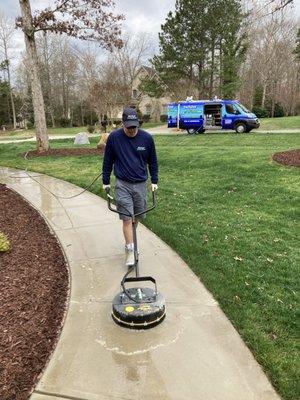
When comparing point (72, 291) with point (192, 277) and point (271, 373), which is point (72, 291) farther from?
point (271, 373)

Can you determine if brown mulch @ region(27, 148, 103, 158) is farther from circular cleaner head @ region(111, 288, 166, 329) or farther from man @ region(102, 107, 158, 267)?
circular cleaner head @ region(111, 288, 166, 329)

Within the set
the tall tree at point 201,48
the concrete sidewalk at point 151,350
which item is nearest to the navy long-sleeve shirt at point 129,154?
the concrete sidewalk at point 151,350

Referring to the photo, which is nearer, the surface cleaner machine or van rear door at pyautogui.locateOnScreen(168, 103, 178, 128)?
the surface cleaner machine

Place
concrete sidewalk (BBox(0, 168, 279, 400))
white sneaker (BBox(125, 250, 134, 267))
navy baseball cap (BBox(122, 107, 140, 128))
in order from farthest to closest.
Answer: white sneaker (BBox(125, 250, 134, 267)), navy baseball cap (BBox(122, 107, 140, 128)), concrete sidewalk (BBox(0, 168, 279, 400))

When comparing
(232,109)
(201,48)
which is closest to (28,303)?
(232,109)

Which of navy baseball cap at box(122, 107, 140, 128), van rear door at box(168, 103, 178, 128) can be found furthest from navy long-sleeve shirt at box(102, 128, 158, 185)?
van rear door at box(168, 103, 178, 128)

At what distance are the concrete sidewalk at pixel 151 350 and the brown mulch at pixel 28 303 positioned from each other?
13cm

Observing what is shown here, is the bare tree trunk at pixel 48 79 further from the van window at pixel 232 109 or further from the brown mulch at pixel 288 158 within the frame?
the brown mulch at pixel 288 158

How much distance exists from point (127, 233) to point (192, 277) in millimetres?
933

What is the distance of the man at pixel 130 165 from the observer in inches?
170

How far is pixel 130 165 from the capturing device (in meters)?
4.37

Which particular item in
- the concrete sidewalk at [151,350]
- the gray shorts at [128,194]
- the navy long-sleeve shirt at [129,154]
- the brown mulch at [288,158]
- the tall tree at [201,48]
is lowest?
the concrete sidewalk at [151,350]

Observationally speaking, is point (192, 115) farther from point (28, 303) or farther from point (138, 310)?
point (138, 310)

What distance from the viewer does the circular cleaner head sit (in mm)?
3412
